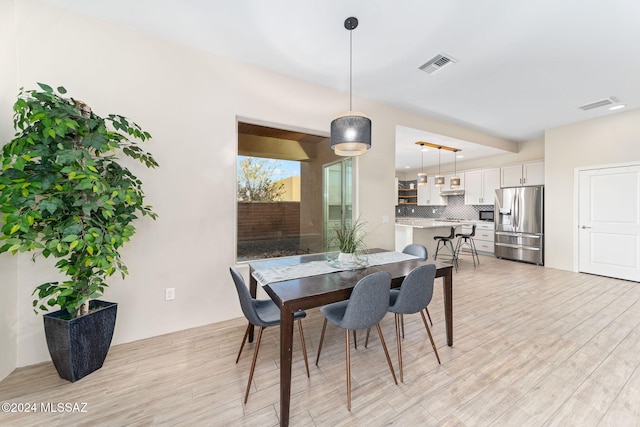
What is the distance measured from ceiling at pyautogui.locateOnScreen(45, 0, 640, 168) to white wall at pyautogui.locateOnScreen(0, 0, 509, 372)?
21 centimetres

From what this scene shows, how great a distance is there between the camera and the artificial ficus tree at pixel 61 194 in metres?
1.51

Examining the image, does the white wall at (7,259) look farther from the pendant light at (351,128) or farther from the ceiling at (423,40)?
the pendant light at (351,128)

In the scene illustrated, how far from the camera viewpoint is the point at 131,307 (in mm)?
2344

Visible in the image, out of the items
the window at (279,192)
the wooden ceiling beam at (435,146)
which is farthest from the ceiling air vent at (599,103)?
the window at (279,192)

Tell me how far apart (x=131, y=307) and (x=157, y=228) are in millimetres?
757

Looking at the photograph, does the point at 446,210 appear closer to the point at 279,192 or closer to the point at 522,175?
the point at 522,175

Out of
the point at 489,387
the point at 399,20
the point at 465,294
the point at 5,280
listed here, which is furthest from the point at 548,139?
the point at 5,280

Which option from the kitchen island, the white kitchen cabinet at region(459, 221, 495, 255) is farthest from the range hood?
the kitchen island

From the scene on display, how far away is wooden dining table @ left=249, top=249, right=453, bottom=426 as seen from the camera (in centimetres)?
143

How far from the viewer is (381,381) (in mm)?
1827

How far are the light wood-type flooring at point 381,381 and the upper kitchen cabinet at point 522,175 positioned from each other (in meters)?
3.66

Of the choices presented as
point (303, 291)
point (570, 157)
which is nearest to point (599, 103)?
point (570, 157)

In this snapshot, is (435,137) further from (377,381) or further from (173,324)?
(173,324)

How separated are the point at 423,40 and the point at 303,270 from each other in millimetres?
2437
